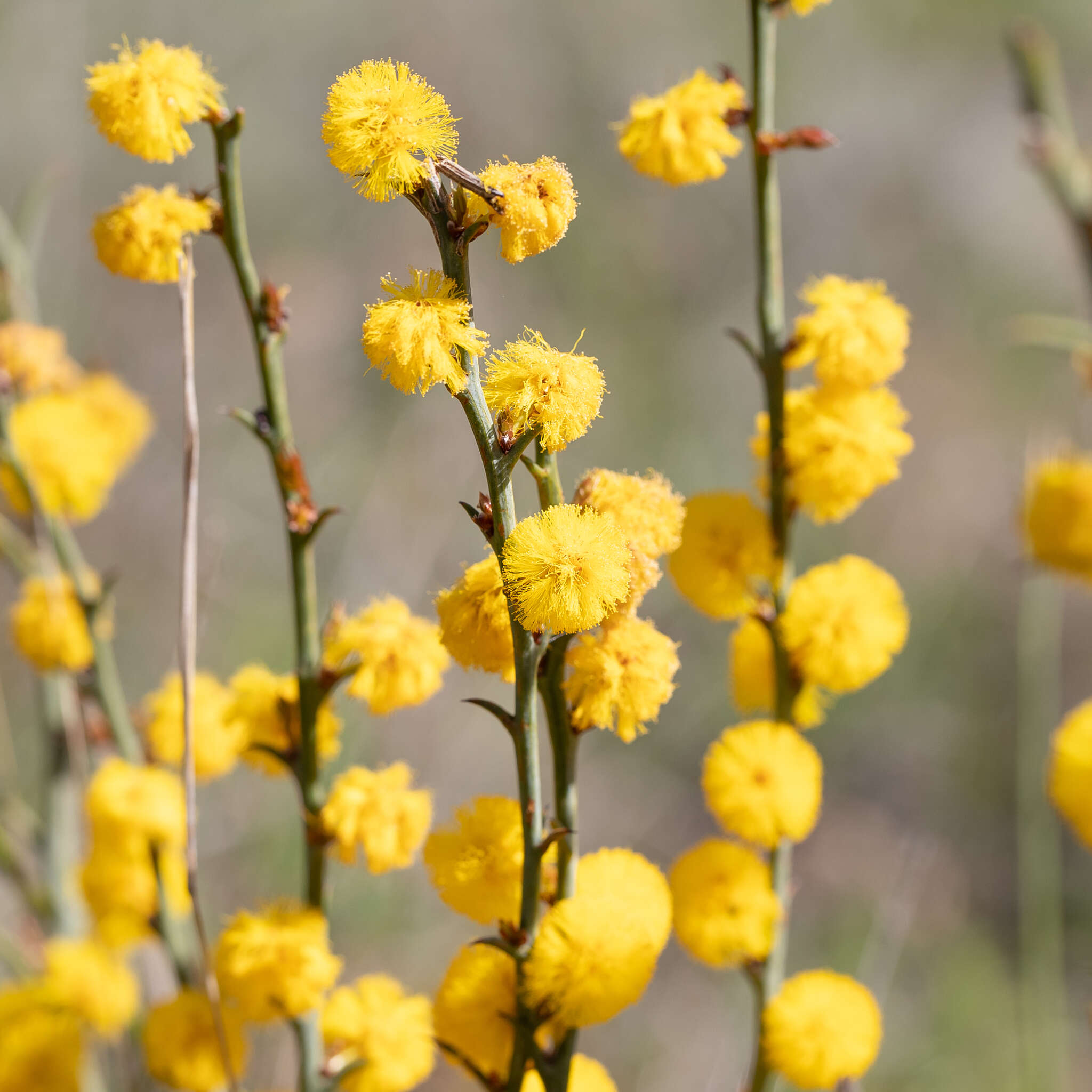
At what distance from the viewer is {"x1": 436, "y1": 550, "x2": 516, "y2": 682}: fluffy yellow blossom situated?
41 cm

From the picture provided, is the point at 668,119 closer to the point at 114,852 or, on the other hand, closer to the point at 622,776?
the point at 114,852

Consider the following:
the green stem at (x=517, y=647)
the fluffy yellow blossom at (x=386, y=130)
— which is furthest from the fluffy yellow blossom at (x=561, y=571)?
the fluffy yellow blossom at (x=386, y=130)

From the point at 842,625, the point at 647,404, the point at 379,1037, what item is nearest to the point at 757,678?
the point at 842,625

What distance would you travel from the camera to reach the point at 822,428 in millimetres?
564

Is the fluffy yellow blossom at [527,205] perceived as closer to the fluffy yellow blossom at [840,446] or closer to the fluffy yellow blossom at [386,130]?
the fluffy yellow blossom at [386,130]

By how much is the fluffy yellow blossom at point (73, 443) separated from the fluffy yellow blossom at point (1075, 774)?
27.3 inches

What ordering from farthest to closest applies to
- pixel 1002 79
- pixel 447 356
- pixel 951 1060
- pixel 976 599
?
pixel 1002 79 → pixel 976 599 → pixel 951 1060 → pixel 447 356

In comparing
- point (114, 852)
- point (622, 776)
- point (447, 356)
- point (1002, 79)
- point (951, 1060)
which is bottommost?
point (951, 1060)

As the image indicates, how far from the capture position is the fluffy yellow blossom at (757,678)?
0.65 m

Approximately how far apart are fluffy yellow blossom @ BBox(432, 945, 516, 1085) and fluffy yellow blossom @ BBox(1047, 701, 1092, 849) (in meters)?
0.38

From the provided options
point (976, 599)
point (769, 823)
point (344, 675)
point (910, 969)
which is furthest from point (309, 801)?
point (976, 599)

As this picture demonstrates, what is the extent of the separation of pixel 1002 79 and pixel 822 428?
314 centimetres

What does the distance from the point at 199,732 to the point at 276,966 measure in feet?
0.71

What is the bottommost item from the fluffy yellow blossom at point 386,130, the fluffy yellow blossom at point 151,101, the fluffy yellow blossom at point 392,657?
the fluffy yellow blossom at point 392,657
